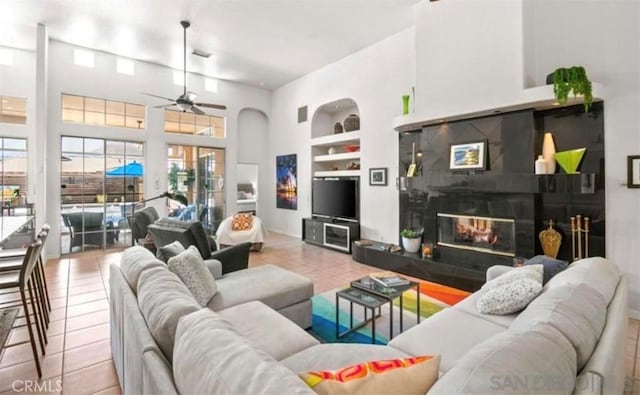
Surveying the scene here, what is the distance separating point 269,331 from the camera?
6.17ft

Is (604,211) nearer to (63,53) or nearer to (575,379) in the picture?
(575,379)

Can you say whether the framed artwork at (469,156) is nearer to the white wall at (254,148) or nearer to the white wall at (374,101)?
the white wall at (374,101)

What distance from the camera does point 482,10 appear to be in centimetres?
393

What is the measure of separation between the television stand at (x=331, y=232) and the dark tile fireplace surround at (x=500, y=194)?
1.16 m

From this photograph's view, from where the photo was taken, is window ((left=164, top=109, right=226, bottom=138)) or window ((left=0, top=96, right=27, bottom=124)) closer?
window ((left=0, top=96, right=27, bottom=124))

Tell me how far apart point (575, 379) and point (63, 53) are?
8.03 meters

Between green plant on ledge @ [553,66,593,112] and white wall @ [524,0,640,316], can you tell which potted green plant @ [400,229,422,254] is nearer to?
white wall @ [524,0,640,316]

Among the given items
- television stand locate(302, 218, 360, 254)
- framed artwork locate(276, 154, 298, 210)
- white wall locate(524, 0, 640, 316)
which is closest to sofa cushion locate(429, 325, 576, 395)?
white wall locate(524, 0, 640, 316)

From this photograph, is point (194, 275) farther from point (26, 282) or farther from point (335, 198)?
point (335, 198)

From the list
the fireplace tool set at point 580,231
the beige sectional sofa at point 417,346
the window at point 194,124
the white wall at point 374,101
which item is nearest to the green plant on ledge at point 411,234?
the white wall at point 374,101

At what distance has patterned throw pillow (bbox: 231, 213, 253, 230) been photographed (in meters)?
6.23

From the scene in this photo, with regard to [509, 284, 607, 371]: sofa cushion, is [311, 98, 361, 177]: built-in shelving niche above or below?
above

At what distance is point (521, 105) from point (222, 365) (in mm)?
4069

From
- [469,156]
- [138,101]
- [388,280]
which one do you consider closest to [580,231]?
[469,156]
